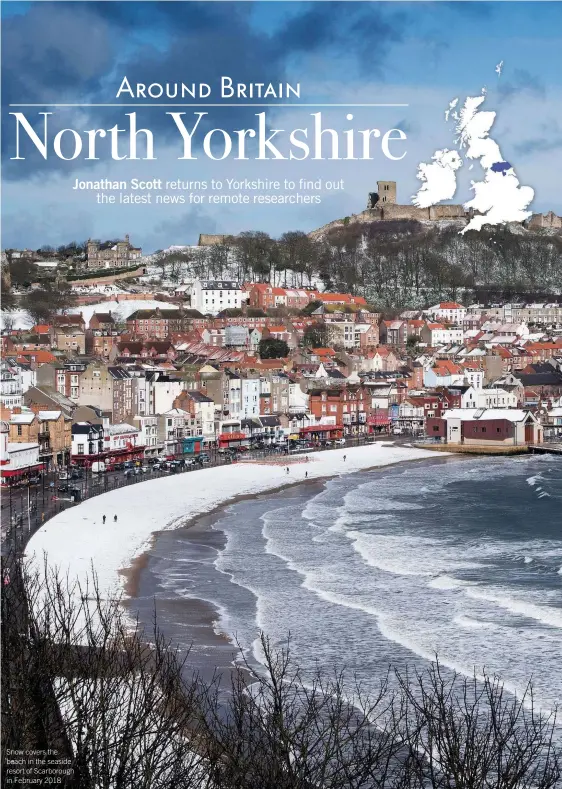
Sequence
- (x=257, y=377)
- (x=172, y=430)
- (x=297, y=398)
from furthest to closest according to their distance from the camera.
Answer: (x=297, y=398)
(x=257, y=377)
(x=172, y=430)

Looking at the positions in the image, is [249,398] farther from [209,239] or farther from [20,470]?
[209,239]

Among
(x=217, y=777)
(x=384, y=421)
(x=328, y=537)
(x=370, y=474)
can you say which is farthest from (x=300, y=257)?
(x=217, y=777)

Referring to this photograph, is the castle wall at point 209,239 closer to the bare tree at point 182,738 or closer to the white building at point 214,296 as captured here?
the white building at point 214,296

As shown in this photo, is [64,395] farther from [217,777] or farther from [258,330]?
[217,777]

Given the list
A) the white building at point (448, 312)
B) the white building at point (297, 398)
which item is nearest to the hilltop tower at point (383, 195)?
the white building at point (448, 312)

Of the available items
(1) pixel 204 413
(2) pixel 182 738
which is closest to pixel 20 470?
(1) pixel 204 413

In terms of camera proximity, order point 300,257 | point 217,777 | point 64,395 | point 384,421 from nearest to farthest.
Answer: point 217,777 → point 64,395 → point 384,421 → point 300,257

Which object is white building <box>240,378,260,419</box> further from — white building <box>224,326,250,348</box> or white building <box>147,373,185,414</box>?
white building <box>224,326,250,348</box>
